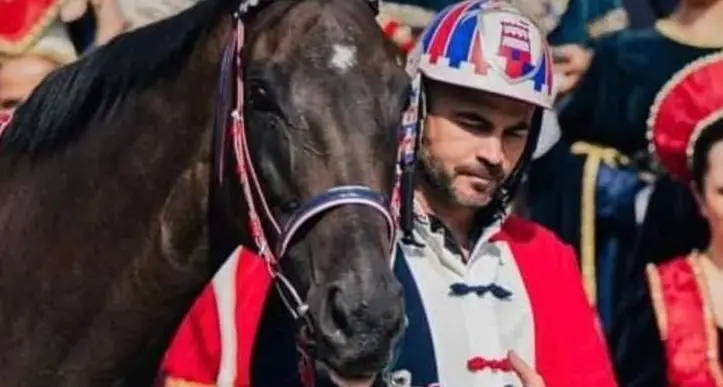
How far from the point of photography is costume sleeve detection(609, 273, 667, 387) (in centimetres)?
394

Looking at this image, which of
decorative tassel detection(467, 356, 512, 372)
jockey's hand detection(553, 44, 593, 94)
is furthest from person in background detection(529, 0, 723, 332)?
decorative tassel detection(467, 356, 512, 372)

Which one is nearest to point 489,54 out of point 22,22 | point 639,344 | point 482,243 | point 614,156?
point 482,243

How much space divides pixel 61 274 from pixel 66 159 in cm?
17

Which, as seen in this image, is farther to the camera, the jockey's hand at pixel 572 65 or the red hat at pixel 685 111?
the jockey's hand at pixel 572 65

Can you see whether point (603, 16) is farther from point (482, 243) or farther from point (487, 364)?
point (487, 364)

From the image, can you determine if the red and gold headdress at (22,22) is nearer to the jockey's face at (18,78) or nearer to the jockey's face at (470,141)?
the jockey's face at (18,78)

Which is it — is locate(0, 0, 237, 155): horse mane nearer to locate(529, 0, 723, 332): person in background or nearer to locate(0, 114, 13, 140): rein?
locate(0, 114, 13, 140): rein

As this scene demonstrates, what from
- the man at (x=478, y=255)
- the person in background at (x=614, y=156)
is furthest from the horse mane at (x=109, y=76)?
the person in background at (x=614, y=156)

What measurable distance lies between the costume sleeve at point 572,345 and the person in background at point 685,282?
1.56 ft

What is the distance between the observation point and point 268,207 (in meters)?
2.82

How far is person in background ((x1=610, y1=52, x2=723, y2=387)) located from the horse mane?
128 centimetres

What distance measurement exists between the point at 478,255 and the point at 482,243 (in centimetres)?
3

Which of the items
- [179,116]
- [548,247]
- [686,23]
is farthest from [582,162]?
[179,116]

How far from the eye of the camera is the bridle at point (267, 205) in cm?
273
